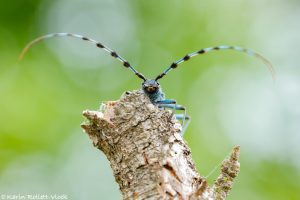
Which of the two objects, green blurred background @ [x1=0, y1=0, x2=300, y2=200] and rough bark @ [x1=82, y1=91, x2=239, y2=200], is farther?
green blurred background @ [x1=0, y1=0, x2=300, y2=200]

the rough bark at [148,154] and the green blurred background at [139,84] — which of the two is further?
the green blurred background at [139,84]

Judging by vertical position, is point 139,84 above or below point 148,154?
above

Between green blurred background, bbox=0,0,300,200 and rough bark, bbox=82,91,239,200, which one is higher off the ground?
green blurred background, bbox=0,0,300,200

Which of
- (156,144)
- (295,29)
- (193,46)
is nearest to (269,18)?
(295,29)

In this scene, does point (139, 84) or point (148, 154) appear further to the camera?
point (139, 84)

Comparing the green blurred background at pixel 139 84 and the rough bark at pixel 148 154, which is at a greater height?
the green blurred background at pixel 139 84
